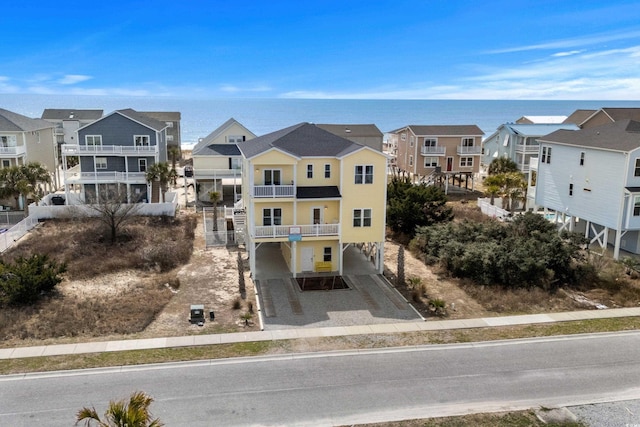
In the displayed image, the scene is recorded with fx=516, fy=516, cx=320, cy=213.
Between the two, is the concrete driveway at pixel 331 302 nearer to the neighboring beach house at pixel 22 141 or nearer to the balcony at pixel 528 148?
the neighboring beach house at pixel 22 141

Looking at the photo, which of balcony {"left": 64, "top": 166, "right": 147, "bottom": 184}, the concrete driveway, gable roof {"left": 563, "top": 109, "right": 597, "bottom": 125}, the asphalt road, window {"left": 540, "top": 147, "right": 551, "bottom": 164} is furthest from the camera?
gable roof {"left": 563, "top": 109, "right": 597, "bottom": 125}

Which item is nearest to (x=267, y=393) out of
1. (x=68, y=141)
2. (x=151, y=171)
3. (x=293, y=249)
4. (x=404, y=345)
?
(x=404, y=345)

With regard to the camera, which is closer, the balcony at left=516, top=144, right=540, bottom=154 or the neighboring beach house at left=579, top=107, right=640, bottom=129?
the neighboring beach house at left=579, top=107, right=640, bottom=129

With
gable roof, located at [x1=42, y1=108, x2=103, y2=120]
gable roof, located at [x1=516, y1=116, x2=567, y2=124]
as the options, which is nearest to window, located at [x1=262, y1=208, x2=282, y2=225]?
gable roof, located at [x1=42, y1=108, x2=103, y2=120]

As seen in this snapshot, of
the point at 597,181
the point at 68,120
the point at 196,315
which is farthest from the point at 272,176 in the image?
the point at 68,120

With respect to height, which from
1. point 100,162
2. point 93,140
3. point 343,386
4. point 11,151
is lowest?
point 343,386

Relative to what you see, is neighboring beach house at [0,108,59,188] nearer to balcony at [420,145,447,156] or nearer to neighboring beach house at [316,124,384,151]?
neighboring beach house at [316,124,384,151]

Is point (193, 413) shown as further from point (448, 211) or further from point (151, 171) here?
point (151, 171)

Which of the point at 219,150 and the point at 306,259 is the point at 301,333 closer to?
the point at 306,259
